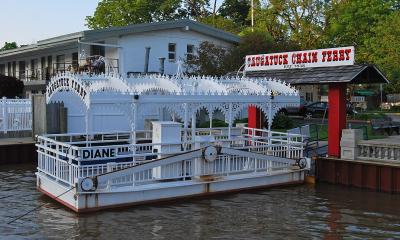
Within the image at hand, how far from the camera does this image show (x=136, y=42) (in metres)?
33.6

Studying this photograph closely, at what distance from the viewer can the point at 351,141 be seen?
18078mm

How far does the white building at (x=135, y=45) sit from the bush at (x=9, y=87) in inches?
86.9

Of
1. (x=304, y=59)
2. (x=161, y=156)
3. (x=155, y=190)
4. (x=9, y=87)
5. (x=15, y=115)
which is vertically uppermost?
(x=304, y=59)

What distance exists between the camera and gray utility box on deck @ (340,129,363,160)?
59.1ft

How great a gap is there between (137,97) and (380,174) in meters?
8.19

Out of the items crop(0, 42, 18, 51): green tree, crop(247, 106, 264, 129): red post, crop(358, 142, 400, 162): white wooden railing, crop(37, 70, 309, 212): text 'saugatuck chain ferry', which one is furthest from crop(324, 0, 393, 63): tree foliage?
crop(0, 42, 18, 51): green tree

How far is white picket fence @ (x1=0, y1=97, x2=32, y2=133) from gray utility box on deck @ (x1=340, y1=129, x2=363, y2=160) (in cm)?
1589

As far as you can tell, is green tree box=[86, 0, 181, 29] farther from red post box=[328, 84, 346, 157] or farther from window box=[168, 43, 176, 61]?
red post box=[328, 84, 346, 157]

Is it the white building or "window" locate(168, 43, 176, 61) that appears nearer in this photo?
the white building

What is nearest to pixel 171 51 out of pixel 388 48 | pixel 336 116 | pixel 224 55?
pixel 224 55

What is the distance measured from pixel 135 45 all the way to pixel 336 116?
1769 cm

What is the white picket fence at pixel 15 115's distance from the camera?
26.0m

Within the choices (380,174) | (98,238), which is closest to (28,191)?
(98,238)

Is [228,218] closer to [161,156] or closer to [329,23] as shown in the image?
[161,156]
